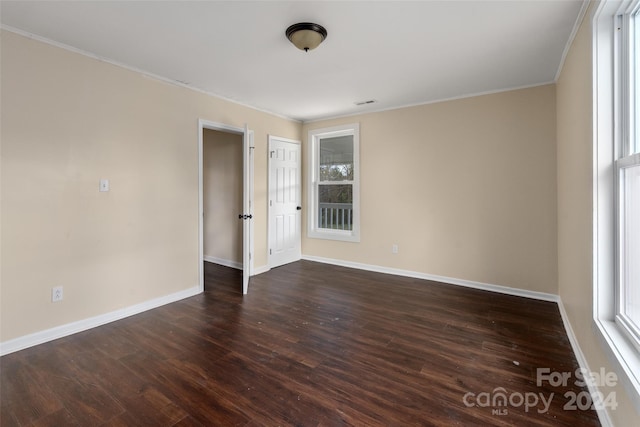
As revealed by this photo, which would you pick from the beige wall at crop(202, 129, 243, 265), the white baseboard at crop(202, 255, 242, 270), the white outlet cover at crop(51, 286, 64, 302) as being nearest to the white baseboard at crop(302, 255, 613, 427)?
the white baseboard at crop(202, 255, 242, 270)

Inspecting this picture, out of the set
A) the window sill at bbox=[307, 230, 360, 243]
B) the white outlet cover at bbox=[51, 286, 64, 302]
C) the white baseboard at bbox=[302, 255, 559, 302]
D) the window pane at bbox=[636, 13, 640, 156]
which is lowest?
the white baseboard at bbox=[302, 255, 559, 302]

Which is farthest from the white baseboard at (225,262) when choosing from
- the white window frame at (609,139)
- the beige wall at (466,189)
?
the white window frame at (609,139)

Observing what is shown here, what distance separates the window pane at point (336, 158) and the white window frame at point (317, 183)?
7 cm

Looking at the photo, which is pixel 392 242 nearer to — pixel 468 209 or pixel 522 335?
pixel 468 209

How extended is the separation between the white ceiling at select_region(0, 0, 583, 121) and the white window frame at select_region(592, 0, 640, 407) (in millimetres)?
520

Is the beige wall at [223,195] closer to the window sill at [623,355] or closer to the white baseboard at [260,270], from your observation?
the white baseboard at [260,270]

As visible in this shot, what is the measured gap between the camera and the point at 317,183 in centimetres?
507

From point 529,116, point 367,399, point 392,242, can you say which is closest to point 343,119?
point 392,242

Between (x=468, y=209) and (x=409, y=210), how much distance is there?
2.45 ft

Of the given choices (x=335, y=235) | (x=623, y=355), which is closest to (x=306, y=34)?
(x=623, y=355)

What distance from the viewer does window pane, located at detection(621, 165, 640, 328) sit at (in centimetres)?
139

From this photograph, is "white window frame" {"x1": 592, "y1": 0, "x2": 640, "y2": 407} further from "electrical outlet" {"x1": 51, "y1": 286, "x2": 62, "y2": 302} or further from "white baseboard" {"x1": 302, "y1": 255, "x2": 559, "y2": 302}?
"electrical outlet" {"x1": 51, "y1": 286, "x2": 62, "y2": 302}

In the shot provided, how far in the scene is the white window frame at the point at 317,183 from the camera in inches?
181

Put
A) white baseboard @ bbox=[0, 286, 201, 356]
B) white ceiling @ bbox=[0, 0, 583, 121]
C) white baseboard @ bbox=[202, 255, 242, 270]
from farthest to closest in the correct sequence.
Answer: white baseboard @ bbox=[202, 255, 242, 270]
white baseboard @ bbox=[0, 286, 201, 356]
white ceiling @ bbox=[0, 0, 583, 121]
